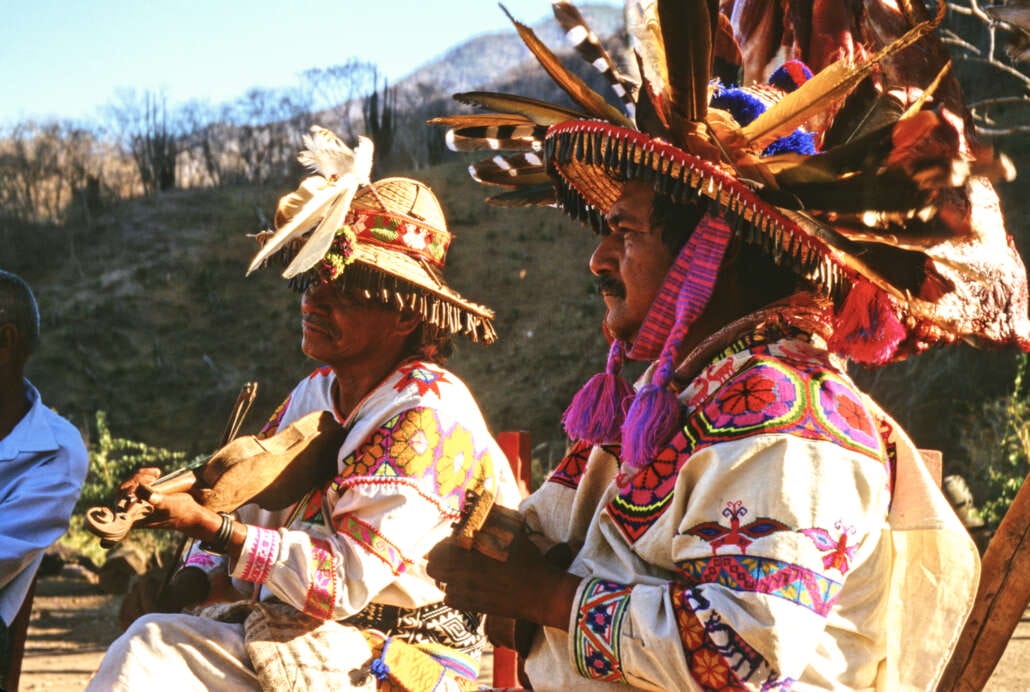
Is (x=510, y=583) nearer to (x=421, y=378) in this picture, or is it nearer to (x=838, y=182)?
(x=838, y=182)

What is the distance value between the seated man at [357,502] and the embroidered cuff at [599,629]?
102 centimetres

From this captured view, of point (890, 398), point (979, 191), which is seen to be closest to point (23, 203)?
point (890, 398)

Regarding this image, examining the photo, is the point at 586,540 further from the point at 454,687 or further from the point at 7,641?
the point at 7,641

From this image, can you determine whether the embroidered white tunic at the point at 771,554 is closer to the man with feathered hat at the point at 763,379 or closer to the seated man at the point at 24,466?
the man with feathered hat at the point at 763,379

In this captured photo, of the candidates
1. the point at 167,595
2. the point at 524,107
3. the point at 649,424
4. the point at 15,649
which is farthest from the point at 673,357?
the point at 15,649

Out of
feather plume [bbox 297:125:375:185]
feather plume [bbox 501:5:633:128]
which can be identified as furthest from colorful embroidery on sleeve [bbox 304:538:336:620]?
feather plume [bbox 501:5:633:128]

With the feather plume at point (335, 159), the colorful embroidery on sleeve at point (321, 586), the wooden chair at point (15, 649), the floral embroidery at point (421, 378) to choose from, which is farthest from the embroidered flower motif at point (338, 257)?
the wooden chair at point (15, 649)

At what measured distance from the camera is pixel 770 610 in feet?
5.99

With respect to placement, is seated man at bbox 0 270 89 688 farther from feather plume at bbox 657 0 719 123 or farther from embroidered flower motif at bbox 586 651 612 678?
feather plume at bbox 657 0 719 123

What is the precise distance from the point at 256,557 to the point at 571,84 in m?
1.49

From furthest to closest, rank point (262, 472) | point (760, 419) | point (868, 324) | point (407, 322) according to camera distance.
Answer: point (407, 322) < point (262, 472) < point (868, 324) < point (760, 419)

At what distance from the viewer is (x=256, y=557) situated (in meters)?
2.89

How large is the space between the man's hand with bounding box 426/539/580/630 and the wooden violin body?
38.1 inches

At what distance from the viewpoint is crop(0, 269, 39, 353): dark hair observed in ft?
12.6
